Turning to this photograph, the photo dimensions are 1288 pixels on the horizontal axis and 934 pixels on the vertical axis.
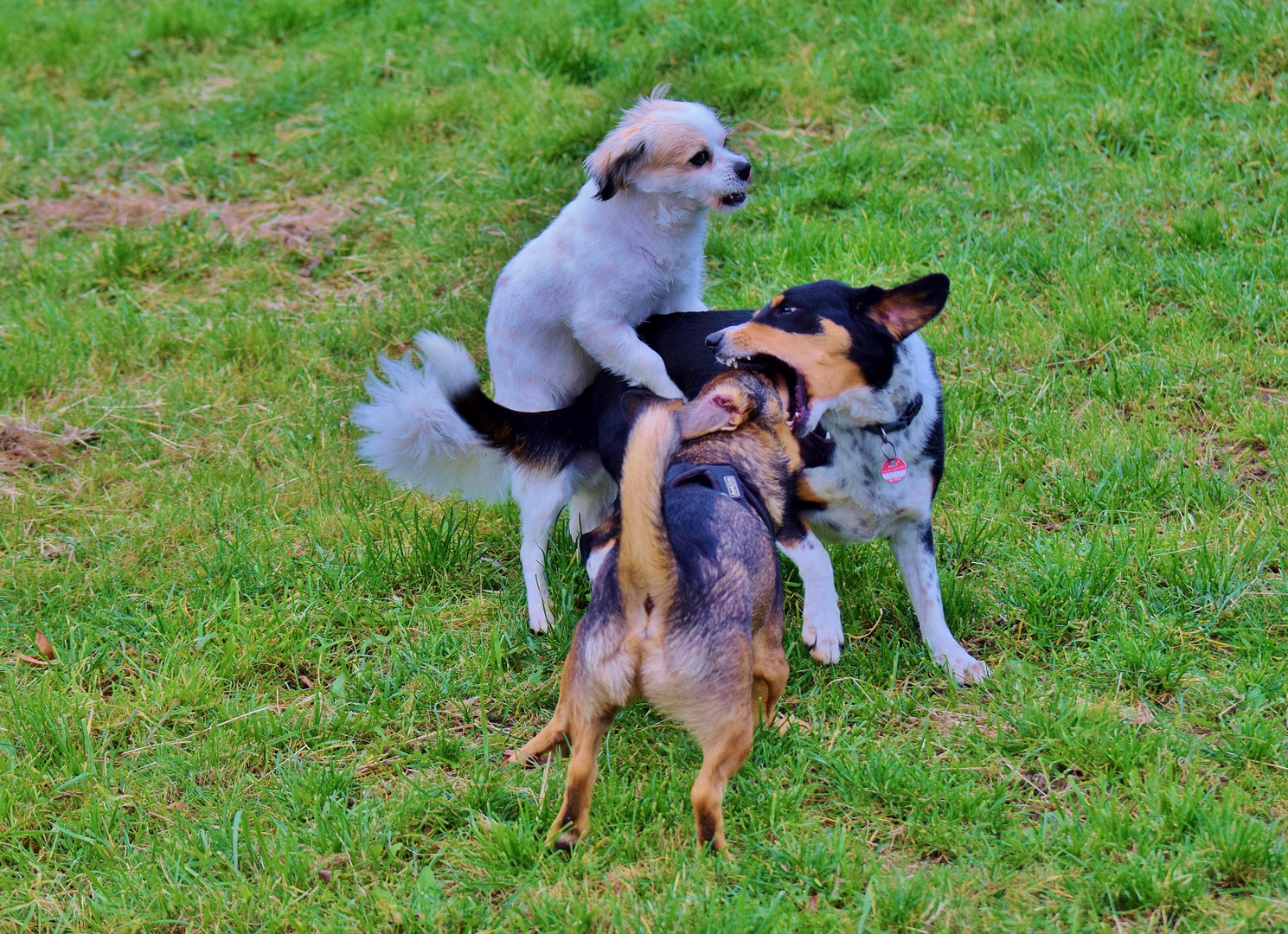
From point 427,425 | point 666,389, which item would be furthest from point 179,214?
point 666,389

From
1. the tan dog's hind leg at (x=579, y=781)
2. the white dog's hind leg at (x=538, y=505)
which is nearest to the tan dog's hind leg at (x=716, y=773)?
the tan dog's hind leg at (x=579, y=781)

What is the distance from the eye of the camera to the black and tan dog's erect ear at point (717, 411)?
9.96 feet

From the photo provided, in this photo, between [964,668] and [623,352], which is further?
[623,352]

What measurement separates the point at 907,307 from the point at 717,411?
657 millimetres

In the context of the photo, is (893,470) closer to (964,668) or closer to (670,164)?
(964,668)

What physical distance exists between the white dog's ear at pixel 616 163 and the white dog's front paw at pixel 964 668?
1751mm

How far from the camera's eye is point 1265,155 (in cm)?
518

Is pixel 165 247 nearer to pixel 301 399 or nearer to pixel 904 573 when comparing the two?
pixel 301 399

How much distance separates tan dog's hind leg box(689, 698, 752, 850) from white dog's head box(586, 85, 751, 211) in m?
1.85

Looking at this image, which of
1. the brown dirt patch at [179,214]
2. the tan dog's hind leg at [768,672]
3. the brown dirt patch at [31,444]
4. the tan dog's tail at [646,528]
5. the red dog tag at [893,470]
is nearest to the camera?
the tan dog's tail at [646,528]

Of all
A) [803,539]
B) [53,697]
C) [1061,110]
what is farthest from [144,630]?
[1061,110]

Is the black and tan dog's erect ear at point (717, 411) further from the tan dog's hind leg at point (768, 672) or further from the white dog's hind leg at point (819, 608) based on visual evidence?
the tan dog's hind leg at point (768, 672)

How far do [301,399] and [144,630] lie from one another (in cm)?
157

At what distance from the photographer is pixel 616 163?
3.69 m
